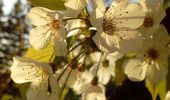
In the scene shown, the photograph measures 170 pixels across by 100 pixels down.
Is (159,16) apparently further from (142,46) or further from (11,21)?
(11,21)

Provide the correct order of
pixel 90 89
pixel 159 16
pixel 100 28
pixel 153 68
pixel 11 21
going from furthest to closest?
pixel 11 21 → pixel 90 89 → pixel 153 68 → pixel 159 16 → pixel 100 28

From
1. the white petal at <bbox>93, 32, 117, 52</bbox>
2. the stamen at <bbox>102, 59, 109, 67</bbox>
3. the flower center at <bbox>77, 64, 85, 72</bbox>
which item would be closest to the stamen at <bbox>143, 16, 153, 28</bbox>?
the white petal at <bbox>93, 32, 117, 52</bbox>

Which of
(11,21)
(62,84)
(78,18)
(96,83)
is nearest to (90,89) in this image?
(96,83)

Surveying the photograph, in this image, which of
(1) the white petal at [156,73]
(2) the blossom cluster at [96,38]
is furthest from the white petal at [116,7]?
(1) the white petal at [156,73]

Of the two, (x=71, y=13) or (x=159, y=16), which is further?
(x=159, y=16)

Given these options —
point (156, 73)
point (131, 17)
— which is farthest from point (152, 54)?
point (131, 17)

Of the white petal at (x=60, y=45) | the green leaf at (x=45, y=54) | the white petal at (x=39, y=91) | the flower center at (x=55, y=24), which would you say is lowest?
the white petal at (x=39, y=91)

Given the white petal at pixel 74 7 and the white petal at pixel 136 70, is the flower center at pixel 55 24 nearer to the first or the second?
the white petal at pixel 74 7

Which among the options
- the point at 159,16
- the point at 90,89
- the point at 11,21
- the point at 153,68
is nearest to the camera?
the point at 159,16
